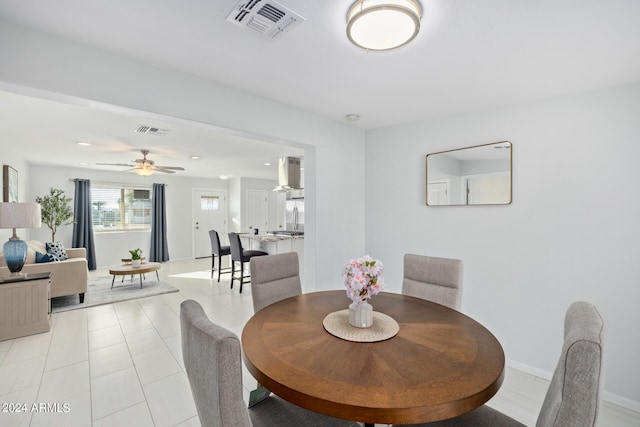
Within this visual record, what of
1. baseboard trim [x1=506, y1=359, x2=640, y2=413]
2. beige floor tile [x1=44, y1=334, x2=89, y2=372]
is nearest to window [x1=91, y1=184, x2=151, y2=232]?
beige floor tile [x1=44, y1=334, x2=89, y2=372]

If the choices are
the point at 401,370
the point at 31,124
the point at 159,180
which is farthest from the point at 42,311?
the point at 159,180

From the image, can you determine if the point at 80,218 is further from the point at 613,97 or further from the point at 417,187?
the point at 613,97

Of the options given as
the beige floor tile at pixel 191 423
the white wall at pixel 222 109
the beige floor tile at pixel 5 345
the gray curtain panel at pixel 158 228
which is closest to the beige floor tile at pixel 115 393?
the beige floor tile at pixel 191 423

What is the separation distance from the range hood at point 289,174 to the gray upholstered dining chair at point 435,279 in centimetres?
329

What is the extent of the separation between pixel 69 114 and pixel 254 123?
210cm

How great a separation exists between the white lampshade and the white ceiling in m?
0.97

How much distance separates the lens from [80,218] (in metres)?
6.51

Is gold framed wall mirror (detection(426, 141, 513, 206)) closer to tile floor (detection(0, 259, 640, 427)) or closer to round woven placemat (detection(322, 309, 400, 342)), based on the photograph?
tile floor (detection(0, 259, 640, 427))

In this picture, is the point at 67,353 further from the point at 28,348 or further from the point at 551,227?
the point at 551,227

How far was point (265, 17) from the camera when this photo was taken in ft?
4.74

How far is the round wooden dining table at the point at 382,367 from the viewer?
873 millimetres

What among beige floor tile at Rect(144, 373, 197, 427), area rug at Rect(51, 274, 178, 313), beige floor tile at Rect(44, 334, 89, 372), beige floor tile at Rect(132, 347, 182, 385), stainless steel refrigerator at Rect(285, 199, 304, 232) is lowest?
beige floor tile at Rect(144, 373, 197, 427)

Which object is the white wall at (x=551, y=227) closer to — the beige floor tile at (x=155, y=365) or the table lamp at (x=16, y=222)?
the beige floor tile at (x=155, y=365)

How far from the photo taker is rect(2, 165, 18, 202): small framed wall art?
4.00 meters
